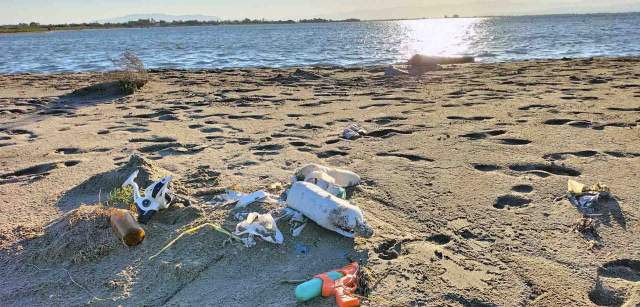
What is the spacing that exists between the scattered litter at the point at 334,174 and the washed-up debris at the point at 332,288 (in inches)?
55.9

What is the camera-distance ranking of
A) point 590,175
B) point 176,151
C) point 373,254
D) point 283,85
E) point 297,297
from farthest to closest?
point 283,85
point 176,151
point 590,175
point 373,254
point 297,297

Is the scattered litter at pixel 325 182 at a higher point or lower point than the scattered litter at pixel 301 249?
higher

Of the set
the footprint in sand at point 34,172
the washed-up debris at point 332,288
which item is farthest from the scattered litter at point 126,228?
the footprint in sand at point 34,172

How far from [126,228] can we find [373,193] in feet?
6.52

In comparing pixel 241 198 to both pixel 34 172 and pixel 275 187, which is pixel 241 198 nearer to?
pixel 275 187

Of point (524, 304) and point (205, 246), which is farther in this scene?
point (205, 246)

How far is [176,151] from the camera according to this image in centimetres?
566

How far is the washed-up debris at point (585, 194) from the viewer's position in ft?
12.7

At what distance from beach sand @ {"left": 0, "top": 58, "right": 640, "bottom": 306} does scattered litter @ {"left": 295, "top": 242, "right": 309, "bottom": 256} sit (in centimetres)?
3

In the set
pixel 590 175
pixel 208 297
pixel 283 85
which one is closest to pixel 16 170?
pixel 208 297

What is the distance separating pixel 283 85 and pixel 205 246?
8.16m

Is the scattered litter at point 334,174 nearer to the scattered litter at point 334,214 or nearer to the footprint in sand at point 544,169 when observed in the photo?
the scattered litter at point 334,214

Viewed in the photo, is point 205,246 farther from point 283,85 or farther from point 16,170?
point 283,85

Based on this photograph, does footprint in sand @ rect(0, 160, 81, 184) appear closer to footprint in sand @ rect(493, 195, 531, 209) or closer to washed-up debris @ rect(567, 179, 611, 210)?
footprint in sand @ rect(493, 195, 531, 209)
